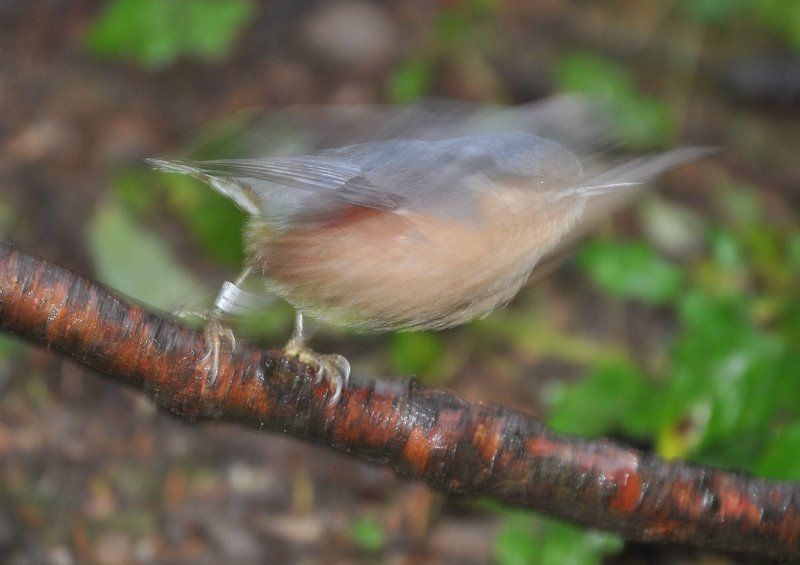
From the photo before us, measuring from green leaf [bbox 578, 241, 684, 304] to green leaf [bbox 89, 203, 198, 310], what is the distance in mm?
2020

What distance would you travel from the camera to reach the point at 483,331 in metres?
5.32

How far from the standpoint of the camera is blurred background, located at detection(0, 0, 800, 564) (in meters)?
4.22

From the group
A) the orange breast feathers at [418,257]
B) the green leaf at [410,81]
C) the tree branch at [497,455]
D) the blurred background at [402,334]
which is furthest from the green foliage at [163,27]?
the tree branch at [497,455]

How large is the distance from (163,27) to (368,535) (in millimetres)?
3021

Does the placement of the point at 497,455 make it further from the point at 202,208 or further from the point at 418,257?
the point at 202,208

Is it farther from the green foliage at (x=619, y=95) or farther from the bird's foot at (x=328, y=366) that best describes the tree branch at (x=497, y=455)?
the green foliage at (x=619, y=95)

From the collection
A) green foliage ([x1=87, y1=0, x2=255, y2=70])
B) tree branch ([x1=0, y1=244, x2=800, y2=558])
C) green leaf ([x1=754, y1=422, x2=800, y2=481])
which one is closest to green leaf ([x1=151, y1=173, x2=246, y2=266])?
green foliage ([x1=87, y1=0, x2=255, y2=70])

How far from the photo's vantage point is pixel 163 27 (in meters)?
5.49


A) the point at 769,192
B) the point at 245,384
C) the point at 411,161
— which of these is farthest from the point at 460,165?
the point at 769,192

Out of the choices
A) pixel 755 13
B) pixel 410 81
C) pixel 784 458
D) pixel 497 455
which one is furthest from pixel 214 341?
pixel 755 13

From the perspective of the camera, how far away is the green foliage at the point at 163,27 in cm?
544

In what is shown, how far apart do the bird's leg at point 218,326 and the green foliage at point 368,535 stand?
5.87 ft

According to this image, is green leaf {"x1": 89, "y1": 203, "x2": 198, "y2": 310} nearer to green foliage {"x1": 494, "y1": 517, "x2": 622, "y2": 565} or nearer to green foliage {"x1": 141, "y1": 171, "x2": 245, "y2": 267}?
green foliage {"x1": 141, "y1": 171, "x2": 245, "y2": 267}

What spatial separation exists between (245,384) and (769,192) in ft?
15.7
